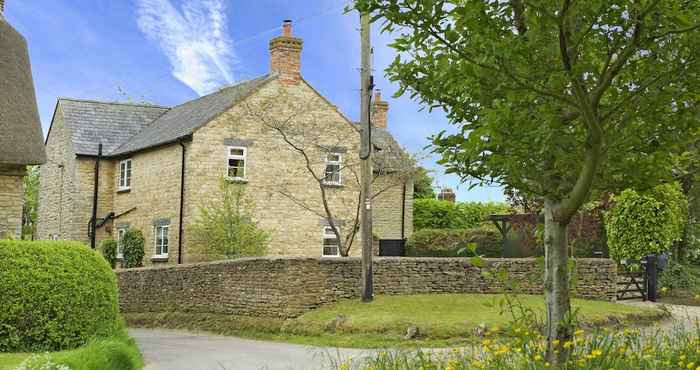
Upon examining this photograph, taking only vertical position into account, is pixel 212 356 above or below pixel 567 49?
below

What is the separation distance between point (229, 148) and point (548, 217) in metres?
23.9

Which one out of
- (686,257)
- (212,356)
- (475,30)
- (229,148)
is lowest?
(212,356)

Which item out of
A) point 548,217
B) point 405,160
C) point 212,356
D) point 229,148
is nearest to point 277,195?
point 229,148

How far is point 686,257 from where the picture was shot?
2600 centimetres

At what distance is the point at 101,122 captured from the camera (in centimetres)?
3834

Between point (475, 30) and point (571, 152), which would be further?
point (571, 152)

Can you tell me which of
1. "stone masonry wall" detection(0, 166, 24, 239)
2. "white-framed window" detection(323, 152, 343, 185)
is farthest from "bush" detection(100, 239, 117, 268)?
"stone masonry wall" detection(0, 166, 24, 239)

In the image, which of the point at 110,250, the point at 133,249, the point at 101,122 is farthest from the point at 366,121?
the point at 101,122

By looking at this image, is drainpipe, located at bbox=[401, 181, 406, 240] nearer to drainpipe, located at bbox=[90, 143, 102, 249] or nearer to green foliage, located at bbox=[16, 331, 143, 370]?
drainpipe, located at bbox=[90, 143, 102, 249]

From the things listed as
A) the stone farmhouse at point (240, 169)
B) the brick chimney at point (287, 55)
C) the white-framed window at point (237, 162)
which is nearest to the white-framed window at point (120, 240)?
the stone farmhouse at point (240, 169)

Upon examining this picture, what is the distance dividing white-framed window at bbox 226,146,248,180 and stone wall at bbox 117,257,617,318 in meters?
8.71

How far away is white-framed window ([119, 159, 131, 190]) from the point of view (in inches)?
1409

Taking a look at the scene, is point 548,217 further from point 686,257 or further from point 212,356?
point 686,257

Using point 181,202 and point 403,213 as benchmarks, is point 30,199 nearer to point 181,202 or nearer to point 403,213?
point 403,213
